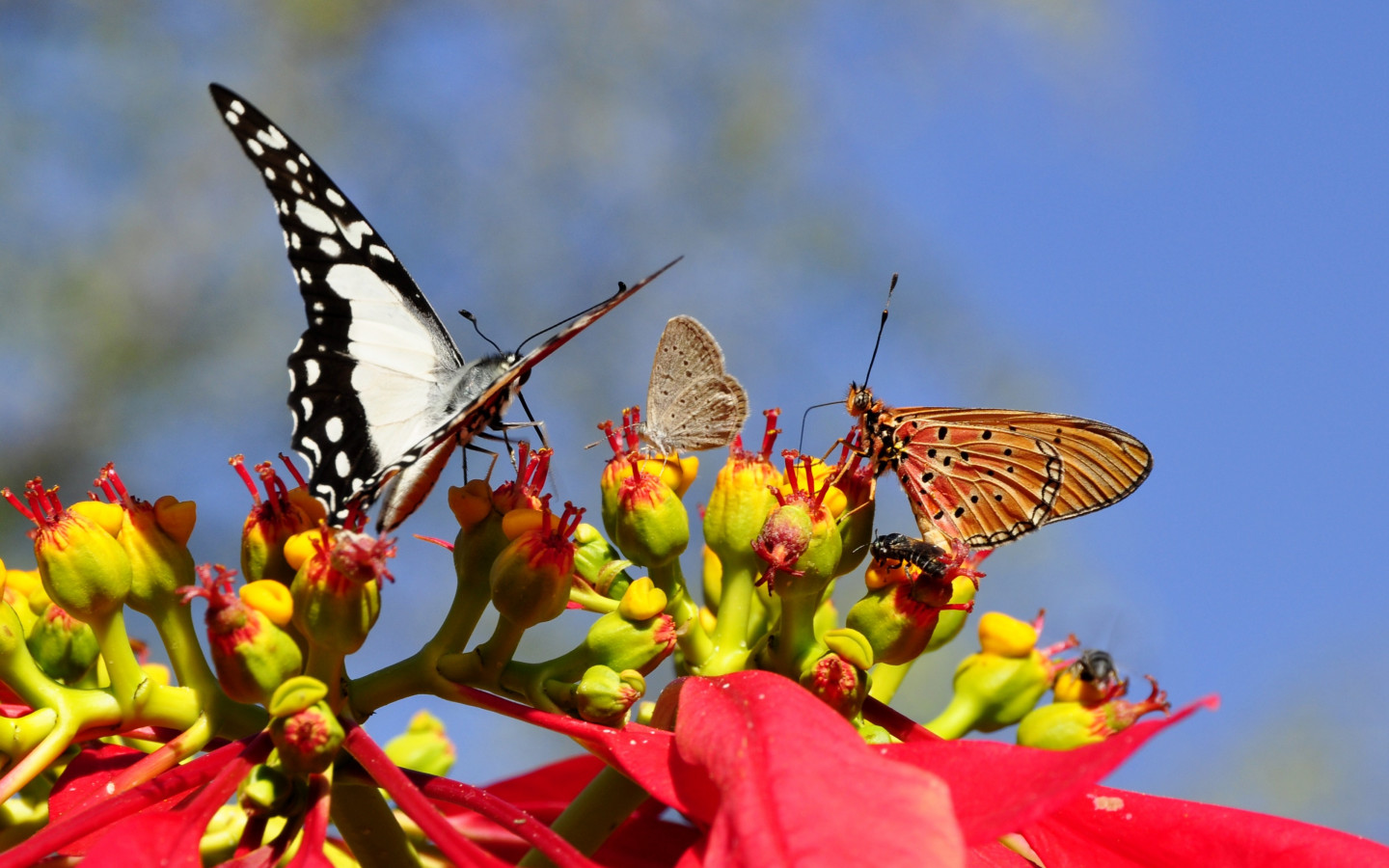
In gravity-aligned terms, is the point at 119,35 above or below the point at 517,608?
above

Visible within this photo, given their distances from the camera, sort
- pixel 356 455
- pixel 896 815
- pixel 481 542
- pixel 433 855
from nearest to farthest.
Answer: pixel 896 815, pixel 481 542, pixel 433 855, pixel 356 455

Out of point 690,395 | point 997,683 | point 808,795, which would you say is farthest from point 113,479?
point 997,683

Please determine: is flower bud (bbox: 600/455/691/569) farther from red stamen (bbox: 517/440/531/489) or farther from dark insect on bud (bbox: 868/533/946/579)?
dark insect on bud (bbox: 868/533/946/579)

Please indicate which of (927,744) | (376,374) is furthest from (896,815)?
(376,374)

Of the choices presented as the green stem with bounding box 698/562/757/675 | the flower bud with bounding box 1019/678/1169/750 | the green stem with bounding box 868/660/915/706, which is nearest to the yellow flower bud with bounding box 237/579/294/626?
the green stem with bounding box 698/562/757/675

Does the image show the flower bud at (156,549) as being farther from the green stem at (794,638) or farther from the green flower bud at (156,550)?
the green stem at (794,638)

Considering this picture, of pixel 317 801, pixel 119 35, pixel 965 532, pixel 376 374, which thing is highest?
pixel 119 35

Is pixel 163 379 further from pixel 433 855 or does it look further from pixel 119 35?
pixel 433 855

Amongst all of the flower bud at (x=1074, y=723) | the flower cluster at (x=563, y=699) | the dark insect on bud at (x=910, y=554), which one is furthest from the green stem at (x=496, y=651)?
the flower bud at (x=1074, y=723)
